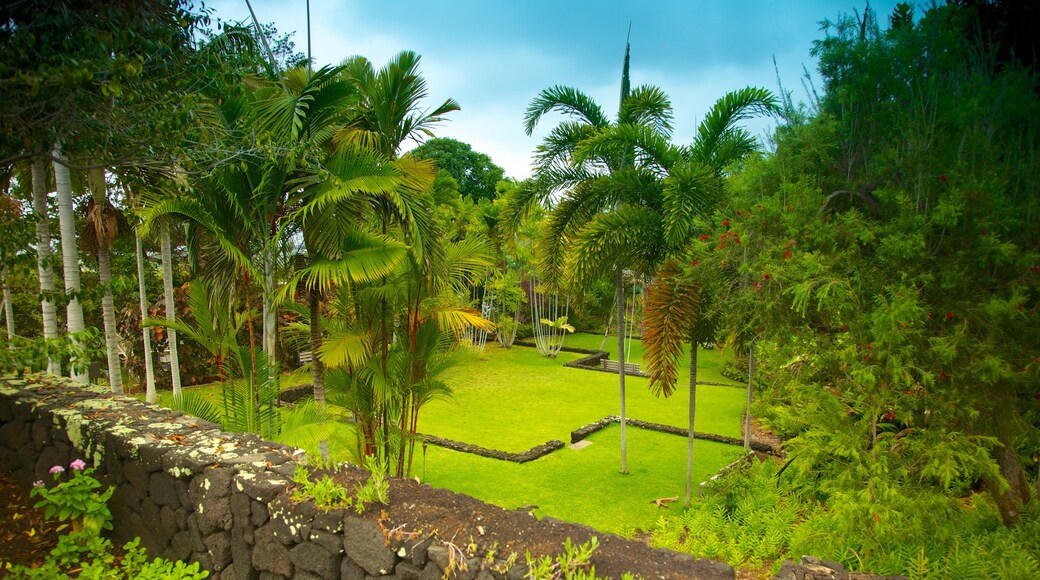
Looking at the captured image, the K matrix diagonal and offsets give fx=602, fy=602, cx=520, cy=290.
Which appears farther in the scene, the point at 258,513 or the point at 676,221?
the point at 676,221

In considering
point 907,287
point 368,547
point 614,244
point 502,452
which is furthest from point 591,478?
point 368,547

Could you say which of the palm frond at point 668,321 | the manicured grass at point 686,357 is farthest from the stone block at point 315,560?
the manicured grass at point 686,357

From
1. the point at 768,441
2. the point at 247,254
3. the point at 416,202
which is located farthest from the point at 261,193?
the point at 768,441

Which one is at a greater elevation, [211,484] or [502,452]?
[211,484]

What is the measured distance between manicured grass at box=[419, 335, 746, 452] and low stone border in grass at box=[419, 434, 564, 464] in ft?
1.45

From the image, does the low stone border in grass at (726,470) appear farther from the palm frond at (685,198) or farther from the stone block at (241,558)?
the stone block at (241,558)

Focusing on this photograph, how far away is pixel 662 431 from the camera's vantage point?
10.9m

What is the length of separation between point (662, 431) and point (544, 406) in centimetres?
280

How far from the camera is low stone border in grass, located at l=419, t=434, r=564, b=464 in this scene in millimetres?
9125

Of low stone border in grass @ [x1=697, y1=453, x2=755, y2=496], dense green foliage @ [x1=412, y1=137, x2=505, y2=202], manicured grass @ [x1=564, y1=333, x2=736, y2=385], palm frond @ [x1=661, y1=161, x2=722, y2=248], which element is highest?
dense green foliage @ [x1=412, y1=137, x2=505, y2=202]

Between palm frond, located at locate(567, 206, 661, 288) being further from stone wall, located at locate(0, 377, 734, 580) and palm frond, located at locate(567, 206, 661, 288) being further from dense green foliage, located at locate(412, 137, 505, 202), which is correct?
dense green foliage, located at locate(412, 137, 505, 202)

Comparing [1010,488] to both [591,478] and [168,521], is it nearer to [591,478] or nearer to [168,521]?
[591,478]

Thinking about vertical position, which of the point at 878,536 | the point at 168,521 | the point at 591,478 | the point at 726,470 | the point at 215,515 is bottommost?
the point at 591,478

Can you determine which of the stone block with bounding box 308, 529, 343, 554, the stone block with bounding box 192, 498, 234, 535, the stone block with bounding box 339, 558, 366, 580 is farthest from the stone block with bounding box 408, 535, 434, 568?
the stone block with bounding box 192, 498, 234, 535
